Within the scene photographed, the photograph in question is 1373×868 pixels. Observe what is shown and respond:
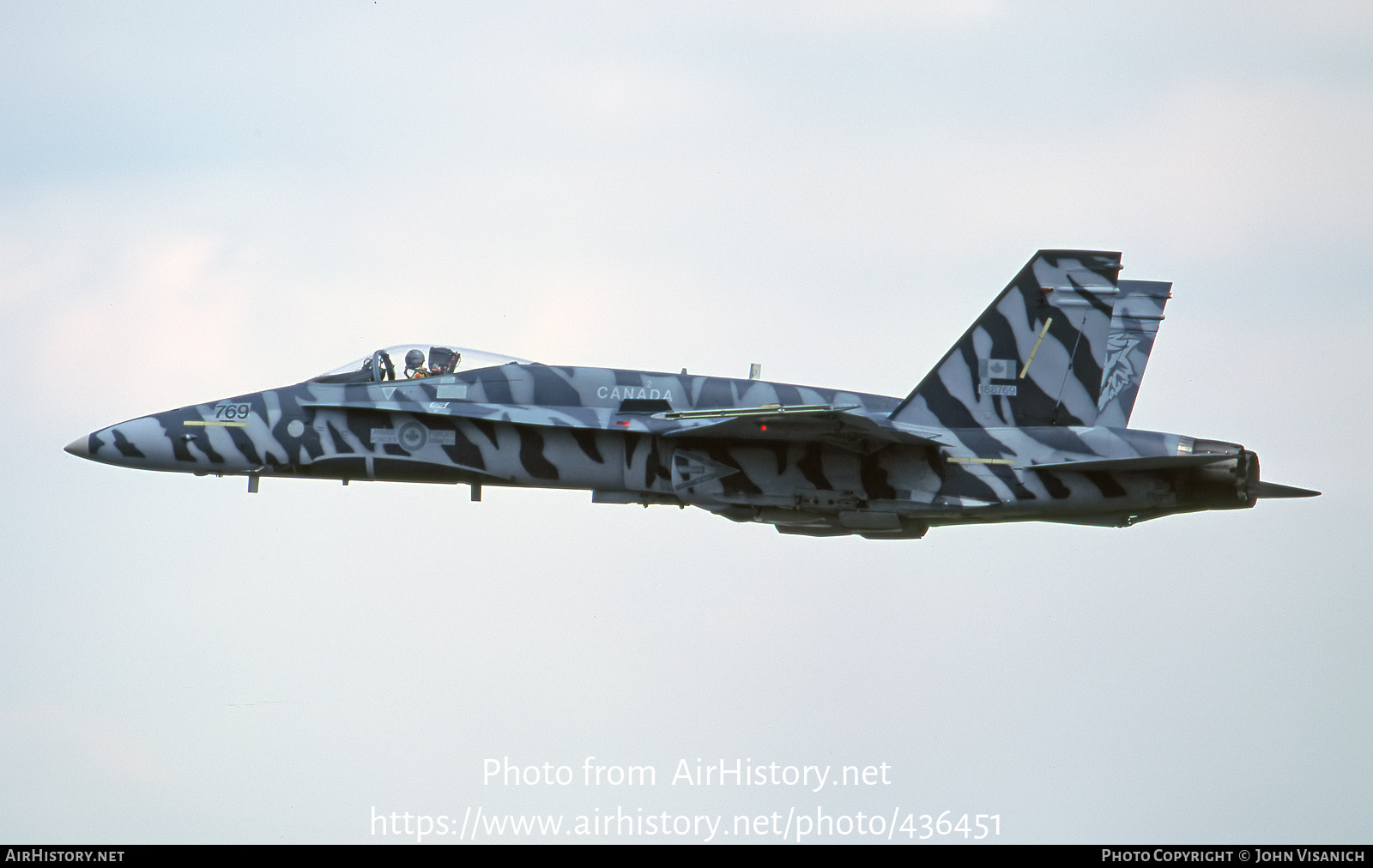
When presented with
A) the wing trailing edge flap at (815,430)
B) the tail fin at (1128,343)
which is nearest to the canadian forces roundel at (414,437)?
the wing trailing edge flap at (815,430)

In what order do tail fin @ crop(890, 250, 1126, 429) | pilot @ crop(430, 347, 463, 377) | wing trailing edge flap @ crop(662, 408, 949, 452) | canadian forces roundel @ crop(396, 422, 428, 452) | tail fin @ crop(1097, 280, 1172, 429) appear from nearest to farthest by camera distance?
wing trailing edge flap @ crop(662, 408, 949, 452)
tail fin @ crop(890, 250, 1126, 429)
canadian forces roundel @ crop(396, 422, 428, 452)
pilot @ crop(430, 347, 463, 377)
tail fin @ crop(1097, 280, 1172, 429)

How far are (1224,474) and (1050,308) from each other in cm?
303

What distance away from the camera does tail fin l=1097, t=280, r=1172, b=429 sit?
2614 centimetres

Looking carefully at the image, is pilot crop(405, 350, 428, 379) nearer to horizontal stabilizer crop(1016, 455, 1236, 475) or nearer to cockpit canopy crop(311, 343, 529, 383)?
cockpit canopy crop(311, 343, 529, 383)

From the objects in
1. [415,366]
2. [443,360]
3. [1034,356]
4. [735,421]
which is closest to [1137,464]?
[1034,356]

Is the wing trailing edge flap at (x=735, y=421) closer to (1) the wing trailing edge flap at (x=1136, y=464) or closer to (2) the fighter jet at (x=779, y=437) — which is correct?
(2) the fighter jet at (x=779, y=437)

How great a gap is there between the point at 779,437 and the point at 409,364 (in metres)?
5.37

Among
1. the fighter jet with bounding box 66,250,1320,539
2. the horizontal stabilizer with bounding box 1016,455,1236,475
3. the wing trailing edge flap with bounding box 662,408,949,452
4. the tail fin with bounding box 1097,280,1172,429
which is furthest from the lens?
the tail fin with bounding box 1097,280,1172,429

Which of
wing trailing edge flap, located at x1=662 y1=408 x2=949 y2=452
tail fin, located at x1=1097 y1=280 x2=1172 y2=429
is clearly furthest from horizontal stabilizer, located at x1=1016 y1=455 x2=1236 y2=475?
tail fin, located at x1=1097 y1=280 x2=1172 y2=429

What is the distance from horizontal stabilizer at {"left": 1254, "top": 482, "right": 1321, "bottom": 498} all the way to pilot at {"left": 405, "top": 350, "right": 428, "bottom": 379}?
1086 cm

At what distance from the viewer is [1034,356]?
2303 centimetres

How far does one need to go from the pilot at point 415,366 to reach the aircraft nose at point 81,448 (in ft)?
14.8

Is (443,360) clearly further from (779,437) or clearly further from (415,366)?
(779,437)

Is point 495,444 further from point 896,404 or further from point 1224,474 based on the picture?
point 1224,474
